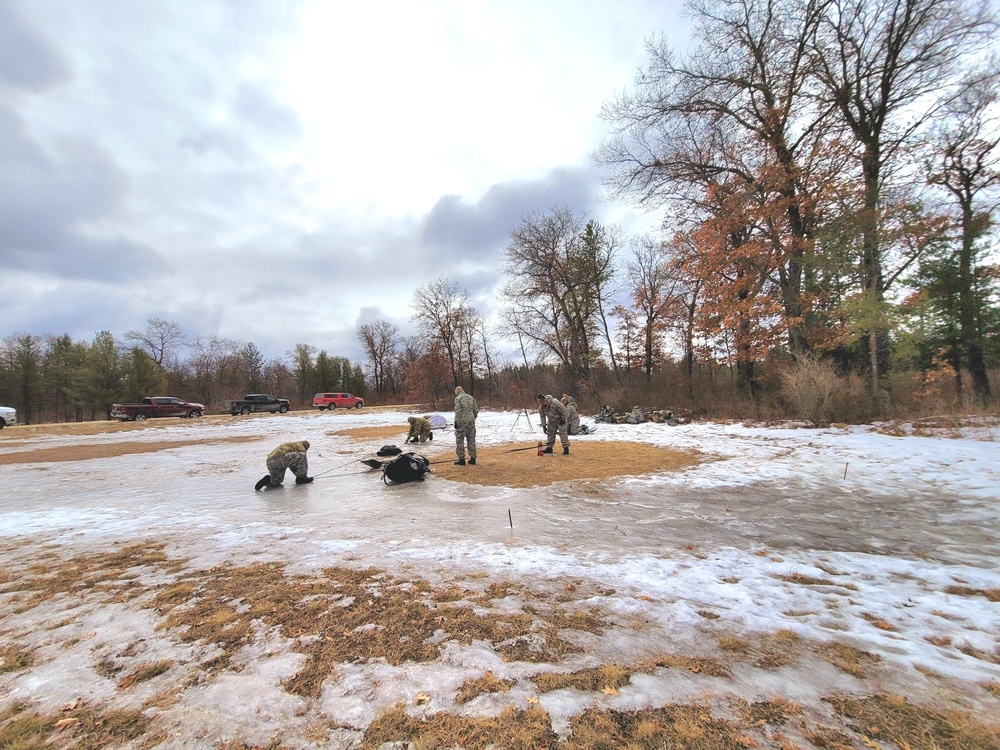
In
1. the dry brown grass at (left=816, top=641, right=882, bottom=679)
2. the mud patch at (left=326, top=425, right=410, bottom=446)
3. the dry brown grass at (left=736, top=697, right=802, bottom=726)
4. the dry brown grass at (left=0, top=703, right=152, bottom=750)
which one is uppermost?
the dry brown grass at (left=0, top=703, right=152, bottom=750)

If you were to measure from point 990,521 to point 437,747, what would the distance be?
6.85m

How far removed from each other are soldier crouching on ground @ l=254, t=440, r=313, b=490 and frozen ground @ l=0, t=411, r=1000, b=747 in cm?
38

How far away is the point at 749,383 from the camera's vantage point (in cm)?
1858

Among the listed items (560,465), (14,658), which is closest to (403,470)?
(560,465)

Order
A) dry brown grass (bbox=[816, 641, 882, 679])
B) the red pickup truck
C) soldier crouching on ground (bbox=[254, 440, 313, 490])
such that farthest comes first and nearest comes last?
1. the red pickup truck
2. soldier crouching on ground (bbox=[254, 440, 313, 490])
3. dry brown grass (bbox=[816, 641, 882, 679])

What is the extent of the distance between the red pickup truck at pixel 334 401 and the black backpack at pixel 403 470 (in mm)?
37541

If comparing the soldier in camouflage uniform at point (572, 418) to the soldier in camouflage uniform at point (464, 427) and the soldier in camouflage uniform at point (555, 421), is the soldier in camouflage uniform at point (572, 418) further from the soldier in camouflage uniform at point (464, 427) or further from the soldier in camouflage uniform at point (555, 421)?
the soldier in camouflage uniform at point (464, 427)

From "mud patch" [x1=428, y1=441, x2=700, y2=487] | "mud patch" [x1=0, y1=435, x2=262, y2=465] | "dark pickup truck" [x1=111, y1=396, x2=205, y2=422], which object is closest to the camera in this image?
"mud patch" [x1=428, y1=441, x2=700, y2=487]

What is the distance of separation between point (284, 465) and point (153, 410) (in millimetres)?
31970

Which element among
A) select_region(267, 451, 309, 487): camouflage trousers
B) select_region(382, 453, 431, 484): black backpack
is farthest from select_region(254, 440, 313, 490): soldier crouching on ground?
select_region(382, 453, 431, 484): black backpack

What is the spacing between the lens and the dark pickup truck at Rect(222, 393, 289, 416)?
117ft

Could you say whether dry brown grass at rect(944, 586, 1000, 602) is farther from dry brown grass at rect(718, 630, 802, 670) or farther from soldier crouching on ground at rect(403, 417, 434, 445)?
soldier crouching on ground at rect(403, 417, 434, 445)

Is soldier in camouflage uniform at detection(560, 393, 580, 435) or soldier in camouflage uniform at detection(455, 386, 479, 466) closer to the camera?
soldier in camouflage uniform at detection(455, 386, 479, 466)

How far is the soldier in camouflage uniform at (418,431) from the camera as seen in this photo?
1481cm
